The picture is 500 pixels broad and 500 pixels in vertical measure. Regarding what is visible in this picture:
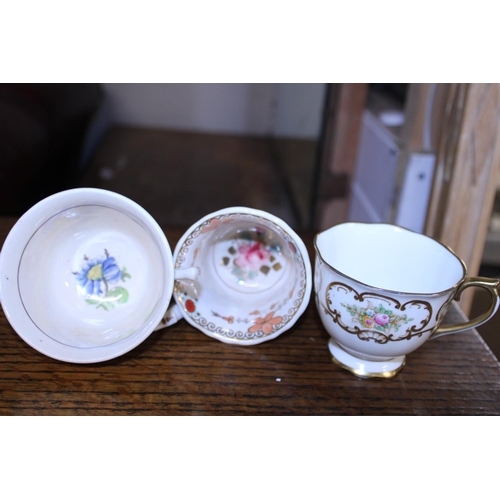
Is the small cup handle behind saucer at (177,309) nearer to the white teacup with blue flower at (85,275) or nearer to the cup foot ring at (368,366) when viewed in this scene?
the white teacup with blue flower at (85,275)

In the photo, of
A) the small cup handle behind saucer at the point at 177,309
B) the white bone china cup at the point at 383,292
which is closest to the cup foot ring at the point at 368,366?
the white bone china cup at the point at 383,292

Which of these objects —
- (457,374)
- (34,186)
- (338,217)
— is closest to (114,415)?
(457,374)

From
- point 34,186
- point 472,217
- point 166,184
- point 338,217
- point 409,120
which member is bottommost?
point 166,184

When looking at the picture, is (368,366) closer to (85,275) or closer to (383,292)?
(383,292)

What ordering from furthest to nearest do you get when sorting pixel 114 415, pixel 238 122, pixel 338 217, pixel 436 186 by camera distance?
pixel 238 122, pixel 338 217, pixel 436 186, pixel 114 415

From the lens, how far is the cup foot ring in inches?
24.2

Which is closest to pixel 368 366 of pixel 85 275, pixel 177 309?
pixel 177 309

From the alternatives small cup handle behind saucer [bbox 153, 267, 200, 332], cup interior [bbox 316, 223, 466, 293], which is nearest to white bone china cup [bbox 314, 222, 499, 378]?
cup interior [bbox 316, 223, 466, 293]

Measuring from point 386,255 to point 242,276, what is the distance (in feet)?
0.61

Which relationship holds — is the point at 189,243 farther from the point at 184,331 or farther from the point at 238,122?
the point at 238,122

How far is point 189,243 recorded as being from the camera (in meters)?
0.64

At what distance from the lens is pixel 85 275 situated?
2.18 feet

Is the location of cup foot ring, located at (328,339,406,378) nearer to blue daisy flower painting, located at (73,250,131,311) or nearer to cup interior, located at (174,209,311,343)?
cup interior, located at (174,209,311,343)

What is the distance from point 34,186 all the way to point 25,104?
0.70 feet
